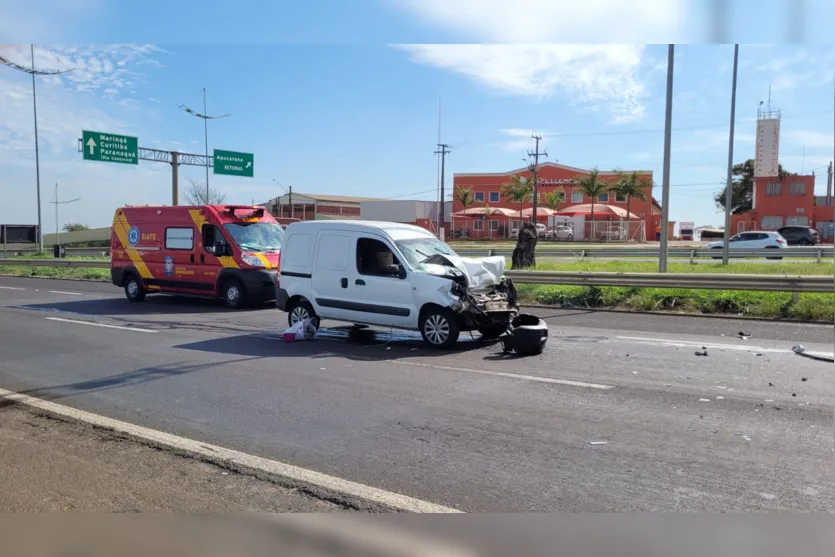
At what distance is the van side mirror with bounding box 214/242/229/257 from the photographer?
16.1m

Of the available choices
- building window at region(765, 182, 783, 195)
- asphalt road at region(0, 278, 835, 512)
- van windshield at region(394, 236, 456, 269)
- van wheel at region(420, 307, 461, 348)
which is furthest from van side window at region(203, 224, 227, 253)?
building window at region(765, 182, 783, 195)

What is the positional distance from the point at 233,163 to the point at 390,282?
2587 centimetres

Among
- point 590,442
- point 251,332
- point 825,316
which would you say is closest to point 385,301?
point 251,332

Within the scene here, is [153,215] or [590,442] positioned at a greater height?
[153,215]

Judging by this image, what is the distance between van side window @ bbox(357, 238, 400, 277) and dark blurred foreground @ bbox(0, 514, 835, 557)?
6.75m

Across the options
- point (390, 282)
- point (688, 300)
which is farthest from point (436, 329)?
point (688, 300)

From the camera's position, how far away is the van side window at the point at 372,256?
34.8 ft

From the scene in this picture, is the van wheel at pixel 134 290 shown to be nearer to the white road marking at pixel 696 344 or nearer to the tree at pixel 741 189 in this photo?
the white road marking at pixel 696 344

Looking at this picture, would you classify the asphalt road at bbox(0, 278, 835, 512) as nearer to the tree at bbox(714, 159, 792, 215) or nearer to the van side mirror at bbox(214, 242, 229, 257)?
the van side mirror at bbox(214, 242, 229, 257)

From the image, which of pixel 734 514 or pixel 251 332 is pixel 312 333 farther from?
pixel 734 514

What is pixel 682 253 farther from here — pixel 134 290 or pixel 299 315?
pixel 299 315

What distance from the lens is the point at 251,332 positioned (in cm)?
1204

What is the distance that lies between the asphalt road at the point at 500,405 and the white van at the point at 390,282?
1.54ft

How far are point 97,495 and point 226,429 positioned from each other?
5.22ft
